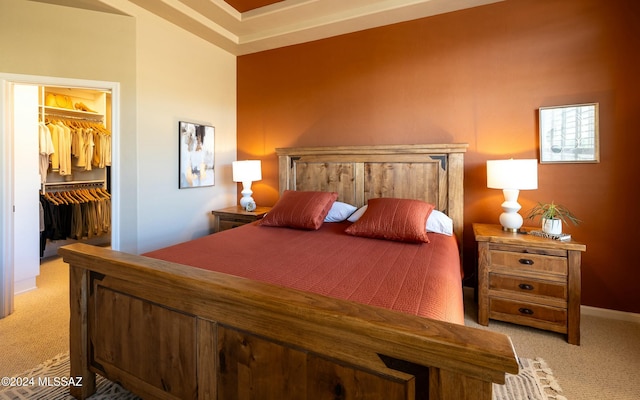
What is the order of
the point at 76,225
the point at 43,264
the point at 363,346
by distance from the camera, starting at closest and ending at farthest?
the point at 363,346 < the point at 43,264 < the point at 76,225

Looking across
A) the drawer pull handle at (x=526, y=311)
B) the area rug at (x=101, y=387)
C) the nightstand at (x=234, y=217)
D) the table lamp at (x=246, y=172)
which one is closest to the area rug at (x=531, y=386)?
the area rug at (x=101, y=387)

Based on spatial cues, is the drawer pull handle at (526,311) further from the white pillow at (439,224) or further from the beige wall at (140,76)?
the beige wall at (140,76)

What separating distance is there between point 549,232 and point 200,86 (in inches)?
149

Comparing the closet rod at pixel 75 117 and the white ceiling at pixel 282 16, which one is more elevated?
the white ceiling at pixel 282 16

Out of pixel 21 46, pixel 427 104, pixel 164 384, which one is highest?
pixel 21 46

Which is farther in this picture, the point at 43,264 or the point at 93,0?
the point at 43,264

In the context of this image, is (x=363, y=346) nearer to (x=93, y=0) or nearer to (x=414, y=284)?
(x=414, y=284)

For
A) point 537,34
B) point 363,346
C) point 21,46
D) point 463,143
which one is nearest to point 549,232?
Answer: point 463,143

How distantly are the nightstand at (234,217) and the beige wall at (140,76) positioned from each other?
0.92 ft

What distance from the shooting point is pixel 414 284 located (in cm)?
143

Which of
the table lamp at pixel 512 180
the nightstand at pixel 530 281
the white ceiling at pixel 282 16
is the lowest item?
the nightstand at pixel 530 281

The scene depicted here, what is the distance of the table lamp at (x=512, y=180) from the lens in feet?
7.57

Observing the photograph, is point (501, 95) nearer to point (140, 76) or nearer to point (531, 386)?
point (531, 386)

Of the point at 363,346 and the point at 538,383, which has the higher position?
the point at 363,346
